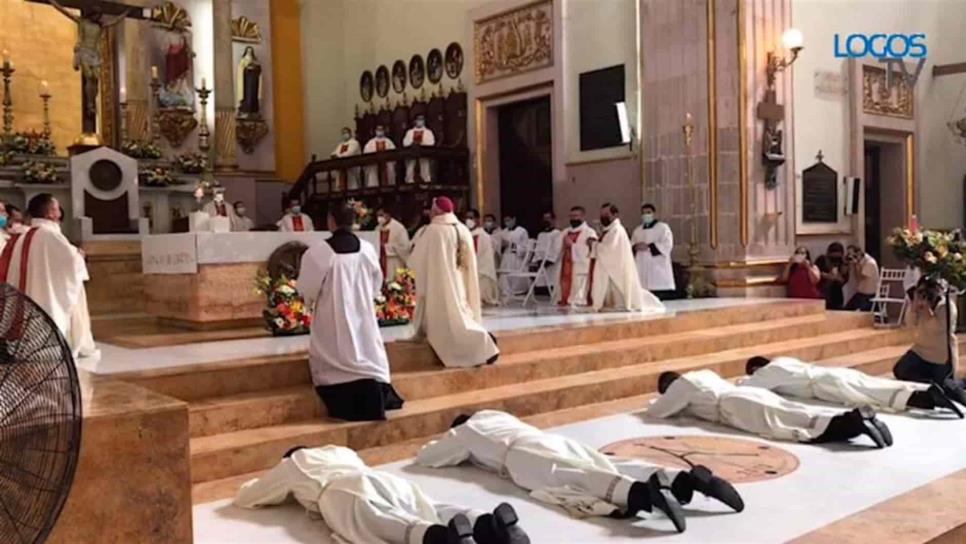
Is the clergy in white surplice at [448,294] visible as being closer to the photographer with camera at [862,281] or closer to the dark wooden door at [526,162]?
the photographer with camera at [862,281]

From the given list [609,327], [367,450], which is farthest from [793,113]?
[367,450]

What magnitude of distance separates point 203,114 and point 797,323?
385 inches

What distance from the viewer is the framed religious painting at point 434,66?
51.8 ft

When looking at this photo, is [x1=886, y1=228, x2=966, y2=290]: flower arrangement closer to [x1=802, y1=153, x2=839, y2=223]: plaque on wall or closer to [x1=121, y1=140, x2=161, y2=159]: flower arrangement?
[x1=802, y1=153, x2=839, y2=223]: plaque on wall

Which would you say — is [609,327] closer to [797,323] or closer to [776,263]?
[797,323]

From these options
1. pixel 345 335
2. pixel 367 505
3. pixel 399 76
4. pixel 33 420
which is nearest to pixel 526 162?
pixel 399 76

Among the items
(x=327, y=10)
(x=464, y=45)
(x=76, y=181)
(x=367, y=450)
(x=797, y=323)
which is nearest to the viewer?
(x=367, y=450)

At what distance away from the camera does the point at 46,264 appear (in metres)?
6.45

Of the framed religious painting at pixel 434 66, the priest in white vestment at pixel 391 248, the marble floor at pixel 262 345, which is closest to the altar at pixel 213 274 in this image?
the marble floor at pixel 262 345

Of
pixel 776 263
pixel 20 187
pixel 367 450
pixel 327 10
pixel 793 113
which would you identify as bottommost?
pixel 367 450

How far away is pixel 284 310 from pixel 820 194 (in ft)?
26.2

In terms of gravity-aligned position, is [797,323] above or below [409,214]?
below

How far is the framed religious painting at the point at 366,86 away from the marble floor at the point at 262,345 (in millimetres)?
8345

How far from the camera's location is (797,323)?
950 centimetres
